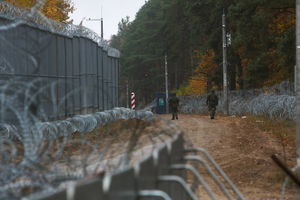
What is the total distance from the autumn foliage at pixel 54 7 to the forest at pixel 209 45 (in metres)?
10.5

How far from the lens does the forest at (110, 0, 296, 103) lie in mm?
36562

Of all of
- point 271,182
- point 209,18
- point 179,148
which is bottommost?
point 271,182

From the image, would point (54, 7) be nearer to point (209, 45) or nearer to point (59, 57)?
point (209, 45)

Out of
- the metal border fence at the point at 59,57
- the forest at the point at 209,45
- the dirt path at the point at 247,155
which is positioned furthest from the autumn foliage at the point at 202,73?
the dirt path at the point at 247,155

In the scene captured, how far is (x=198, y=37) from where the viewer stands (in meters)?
56.8

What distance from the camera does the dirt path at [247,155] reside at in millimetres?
11891

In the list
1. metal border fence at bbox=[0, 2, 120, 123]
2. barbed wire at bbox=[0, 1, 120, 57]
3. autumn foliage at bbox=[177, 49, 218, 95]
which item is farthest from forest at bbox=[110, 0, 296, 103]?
metal border fence at bbox=[0, 2, 120, 123]

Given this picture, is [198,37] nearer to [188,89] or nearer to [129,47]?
[188,89]

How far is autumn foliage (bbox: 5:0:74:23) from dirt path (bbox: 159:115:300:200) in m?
8.82

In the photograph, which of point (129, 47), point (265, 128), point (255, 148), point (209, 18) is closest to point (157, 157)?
point (255, 148)

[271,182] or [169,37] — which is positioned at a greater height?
[169,37]

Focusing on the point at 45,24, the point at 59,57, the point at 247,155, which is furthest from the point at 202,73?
the point at 45,24

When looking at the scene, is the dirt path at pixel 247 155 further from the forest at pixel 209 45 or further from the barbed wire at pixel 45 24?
the forest at pixel 209 45

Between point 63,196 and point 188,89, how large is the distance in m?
66.1
